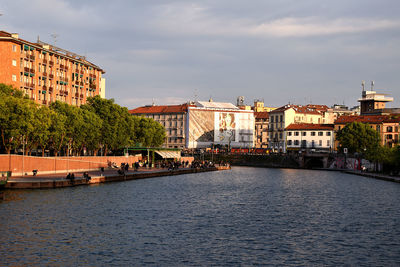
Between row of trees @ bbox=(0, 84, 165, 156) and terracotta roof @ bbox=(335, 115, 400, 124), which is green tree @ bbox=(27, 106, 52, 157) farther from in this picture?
terracotta roof @ bbox=(335, 115, 400, 124)

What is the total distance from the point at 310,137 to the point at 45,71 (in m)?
102

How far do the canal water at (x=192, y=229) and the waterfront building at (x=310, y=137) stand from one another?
378 ft

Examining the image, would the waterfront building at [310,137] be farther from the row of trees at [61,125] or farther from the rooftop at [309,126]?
the row of trees at [61,125]

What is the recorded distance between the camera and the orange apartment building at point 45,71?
353ft

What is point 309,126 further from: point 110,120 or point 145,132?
point 110,120

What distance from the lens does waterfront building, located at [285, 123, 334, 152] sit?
185 m

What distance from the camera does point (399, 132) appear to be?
16288cm

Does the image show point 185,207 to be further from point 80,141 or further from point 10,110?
point 80,141

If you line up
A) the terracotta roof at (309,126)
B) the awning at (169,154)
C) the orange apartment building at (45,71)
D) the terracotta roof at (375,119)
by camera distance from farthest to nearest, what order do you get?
the terracotta roof at (309,126), the terracotta roof at (375,119), the awning at (169,154), the orange apartment building at (45,71)

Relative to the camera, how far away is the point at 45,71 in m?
121

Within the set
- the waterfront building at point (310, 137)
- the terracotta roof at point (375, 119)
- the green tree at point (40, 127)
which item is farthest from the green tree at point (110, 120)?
the terracotta roof at point (375, 119)

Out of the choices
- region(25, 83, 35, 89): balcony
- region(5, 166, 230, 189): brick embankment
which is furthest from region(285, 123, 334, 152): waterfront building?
region(25, 83, 35, 89): balcony

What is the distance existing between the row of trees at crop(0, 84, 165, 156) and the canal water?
16801 millimetres

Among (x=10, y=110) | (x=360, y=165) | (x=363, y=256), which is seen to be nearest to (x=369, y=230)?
(x=363, y=256)
